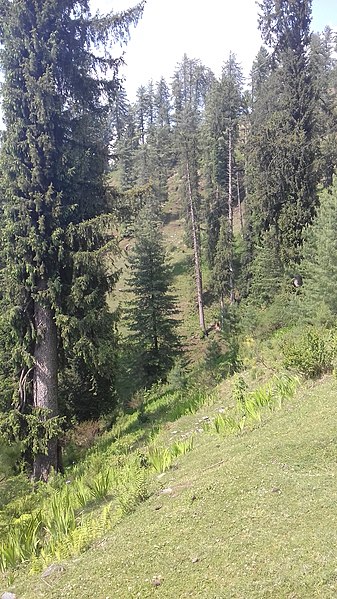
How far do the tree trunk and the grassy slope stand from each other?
4784 mm

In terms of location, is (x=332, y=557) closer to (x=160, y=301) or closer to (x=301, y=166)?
(x=160, y=301)

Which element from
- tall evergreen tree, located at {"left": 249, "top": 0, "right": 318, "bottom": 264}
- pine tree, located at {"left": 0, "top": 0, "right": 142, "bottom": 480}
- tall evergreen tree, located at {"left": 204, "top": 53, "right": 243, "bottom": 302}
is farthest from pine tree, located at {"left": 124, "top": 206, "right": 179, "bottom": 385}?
tall evergreen tree, located at {"left": 204, "top": 53, "right": 243, "bottom": 302}

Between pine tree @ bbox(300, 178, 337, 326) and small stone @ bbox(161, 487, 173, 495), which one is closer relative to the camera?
small stone @ bbox(161, 487, 173, 495)

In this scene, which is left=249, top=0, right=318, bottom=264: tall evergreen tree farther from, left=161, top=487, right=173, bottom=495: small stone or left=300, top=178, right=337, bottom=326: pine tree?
left=161, top=487, right=173, bottom=495: small stone

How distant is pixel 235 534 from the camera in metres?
4.61

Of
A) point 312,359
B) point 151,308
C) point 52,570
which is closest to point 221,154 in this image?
point 151,308

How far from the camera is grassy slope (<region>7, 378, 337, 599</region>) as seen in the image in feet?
12.8

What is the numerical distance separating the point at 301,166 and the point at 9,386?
15801 mm

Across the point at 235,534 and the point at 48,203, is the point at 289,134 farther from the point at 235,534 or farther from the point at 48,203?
the point at 235,534

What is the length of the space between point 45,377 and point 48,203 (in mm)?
4145

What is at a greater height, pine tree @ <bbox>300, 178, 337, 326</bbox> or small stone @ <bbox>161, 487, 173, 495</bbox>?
pine tree @ <bbox>300, 178, 337, 326</bbox>

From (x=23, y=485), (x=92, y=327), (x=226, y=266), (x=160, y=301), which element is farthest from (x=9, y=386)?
(x=226, y=266)

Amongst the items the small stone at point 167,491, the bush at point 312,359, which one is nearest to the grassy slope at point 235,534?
the small stone at point 167,491

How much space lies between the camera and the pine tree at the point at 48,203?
10.8m
